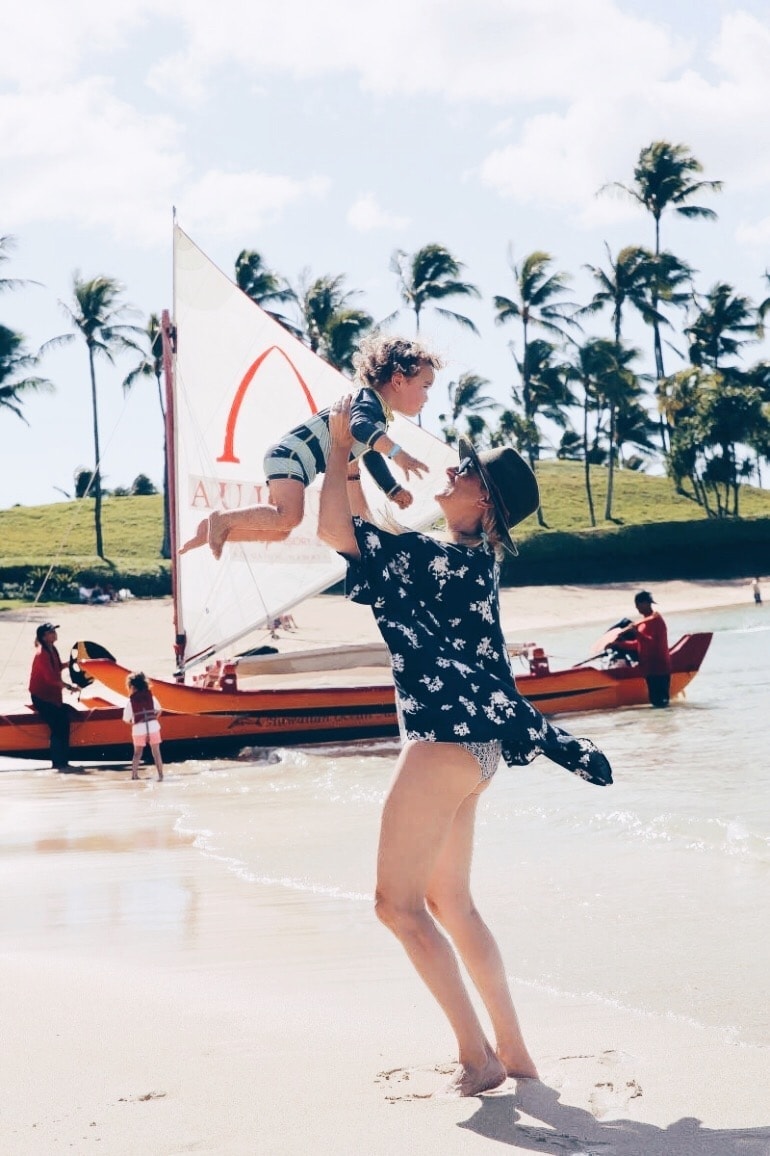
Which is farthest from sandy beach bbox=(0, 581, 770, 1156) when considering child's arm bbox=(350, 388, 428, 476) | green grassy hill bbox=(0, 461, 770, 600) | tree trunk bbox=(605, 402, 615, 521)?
tree trunk bbox=(605, 402, 615, 521)

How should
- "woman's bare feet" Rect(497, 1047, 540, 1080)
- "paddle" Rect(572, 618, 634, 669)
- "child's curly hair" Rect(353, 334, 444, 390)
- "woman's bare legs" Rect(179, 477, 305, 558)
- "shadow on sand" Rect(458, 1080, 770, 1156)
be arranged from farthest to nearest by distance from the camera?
"paddle" Rect(572, 618, 634, 669) < "woman's bare feet" Rect(497, 1047, 540, 1080) < "child's curly hair" Rect(353, 334, 444, 390) < "woman's bare legs" Rect(179, 477, 305, 558) < "shadow on sand" Rect(458, 1080, 770, 1156)

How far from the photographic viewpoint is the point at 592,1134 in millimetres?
3498

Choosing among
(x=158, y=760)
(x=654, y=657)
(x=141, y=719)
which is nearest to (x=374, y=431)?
(x=158, y=760)

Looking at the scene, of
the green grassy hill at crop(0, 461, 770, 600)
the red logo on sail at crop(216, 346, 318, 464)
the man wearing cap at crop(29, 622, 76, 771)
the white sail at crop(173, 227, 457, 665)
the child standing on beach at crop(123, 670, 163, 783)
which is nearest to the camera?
the child standing on beach at crop(123, 670, 163, 783)

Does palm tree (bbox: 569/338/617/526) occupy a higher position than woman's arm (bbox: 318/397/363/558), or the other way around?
palm tree (bbox: 569/338/617/526)

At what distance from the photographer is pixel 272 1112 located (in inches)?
147

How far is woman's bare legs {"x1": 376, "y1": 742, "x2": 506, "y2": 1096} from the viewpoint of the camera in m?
3.63

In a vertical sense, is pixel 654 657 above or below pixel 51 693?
below

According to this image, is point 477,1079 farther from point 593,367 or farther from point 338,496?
point 593,367

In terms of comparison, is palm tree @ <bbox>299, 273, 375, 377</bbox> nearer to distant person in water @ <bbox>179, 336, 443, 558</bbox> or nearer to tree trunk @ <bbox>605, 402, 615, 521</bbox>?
tree trunk @ <bbox>605, 402, 615, 521</bbox>

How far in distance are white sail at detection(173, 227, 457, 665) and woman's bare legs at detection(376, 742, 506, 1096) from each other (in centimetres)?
1370

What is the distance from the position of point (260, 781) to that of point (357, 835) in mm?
4410

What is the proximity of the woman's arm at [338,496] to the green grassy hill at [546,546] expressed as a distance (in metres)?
38.0

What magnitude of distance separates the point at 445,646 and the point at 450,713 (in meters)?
0.20
